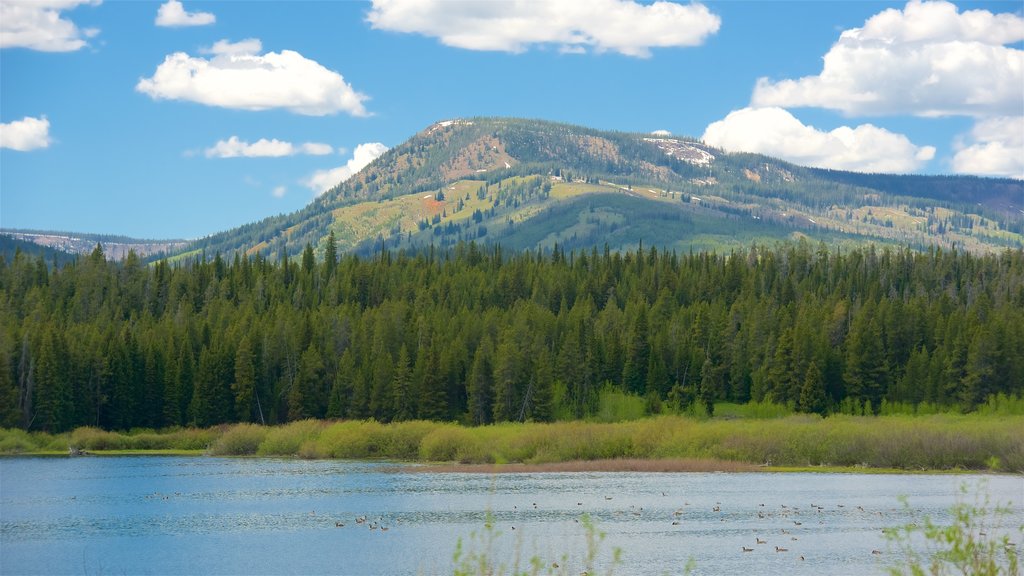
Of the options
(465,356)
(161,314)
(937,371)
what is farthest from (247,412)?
(937,371)

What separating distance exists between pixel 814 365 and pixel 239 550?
9577 centimetres

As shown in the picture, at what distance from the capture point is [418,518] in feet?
239

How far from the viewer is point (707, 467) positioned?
332 feet

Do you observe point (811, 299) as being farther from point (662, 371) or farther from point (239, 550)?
point (239, 550)

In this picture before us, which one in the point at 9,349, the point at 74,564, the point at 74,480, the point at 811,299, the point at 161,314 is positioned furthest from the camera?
the point at 161,314

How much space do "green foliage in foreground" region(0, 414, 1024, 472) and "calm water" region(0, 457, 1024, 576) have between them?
5.73 meters

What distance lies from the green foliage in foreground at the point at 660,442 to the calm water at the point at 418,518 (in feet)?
18.8

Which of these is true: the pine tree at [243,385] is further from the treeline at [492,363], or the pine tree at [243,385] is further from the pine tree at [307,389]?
the pine tree at [307,389]

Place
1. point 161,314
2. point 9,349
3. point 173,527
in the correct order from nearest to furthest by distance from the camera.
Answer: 1. point 173,527
2. point 9,349
3. point 161,314

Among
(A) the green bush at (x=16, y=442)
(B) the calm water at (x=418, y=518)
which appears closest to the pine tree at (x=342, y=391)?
(A) the green bush at (x=16, y=442)

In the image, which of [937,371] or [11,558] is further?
[937,371]

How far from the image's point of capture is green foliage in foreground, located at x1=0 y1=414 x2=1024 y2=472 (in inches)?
3777

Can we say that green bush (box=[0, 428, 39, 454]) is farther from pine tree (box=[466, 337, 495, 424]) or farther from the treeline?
pine tree (box=[466, 337, 495, 424])

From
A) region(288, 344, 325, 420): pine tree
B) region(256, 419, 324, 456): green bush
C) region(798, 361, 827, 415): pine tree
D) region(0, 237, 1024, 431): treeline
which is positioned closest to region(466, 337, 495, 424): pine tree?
region(0, 237, 1024, 431): treeline
